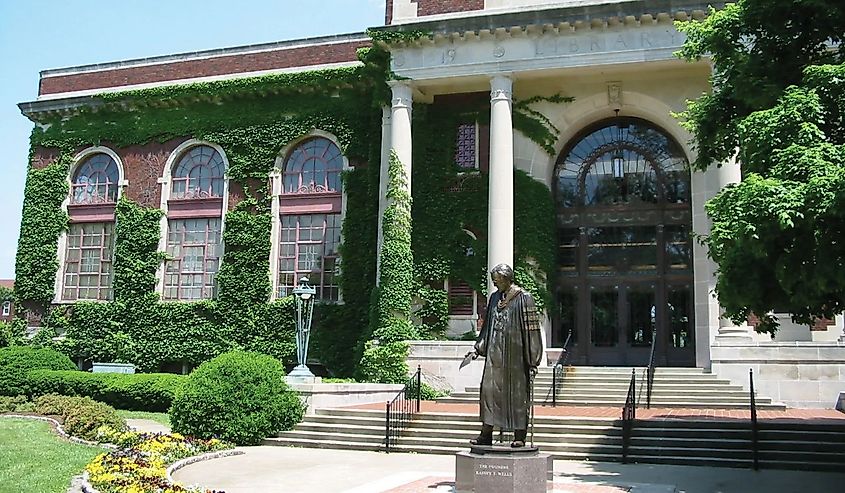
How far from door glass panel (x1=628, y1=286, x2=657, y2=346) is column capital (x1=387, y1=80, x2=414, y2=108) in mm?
8537

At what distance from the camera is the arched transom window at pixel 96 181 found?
99.2ft

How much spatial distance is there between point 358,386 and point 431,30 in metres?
10.5

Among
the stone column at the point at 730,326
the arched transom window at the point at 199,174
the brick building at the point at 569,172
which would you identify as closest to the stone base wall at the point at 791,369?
the brick building at the point at 569,172

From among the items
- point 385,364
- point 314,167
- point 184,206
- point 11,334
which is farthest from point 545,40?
point 11,334

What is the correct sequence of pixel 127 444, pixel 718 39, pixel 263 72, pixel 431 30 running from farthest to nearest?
pixel 263 72 < pixel 431 30 < pixel 127 444 < pixel 718 39

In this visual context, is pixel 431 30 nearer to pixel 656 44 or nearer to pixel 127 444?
pixel 656 44

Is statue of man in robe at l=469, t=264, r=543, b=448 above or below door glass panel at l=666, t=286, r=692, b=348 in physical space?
below

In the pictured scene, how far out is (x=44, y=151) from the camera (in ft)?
102

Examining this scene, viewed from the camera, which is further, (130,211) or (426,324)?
(130,211)

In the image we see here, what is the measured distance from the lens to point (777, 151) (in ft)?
35.0

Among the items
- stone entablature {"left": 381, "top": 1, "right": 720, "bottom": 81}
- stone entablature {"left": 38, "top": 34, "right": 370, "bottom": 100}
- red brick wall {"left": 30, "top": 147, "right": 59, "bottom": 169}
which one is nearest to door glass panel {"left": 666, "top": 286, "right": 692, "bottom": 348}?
stone entablature {"left": 381, "top": 1, "right": 720, "bottom": 81}

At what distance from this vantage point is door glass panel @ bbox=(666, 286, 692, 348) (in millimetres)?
23125

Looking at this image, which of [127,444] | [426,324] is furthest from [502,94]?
[127,444]

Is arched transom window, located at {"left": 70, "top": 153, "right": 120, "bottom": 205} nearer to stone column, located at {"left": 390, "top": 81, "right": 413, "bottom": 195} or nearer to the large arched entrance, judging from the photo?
stone column, located at {"left": 390, "top": 81, "right": 413, "bottom": 195}
